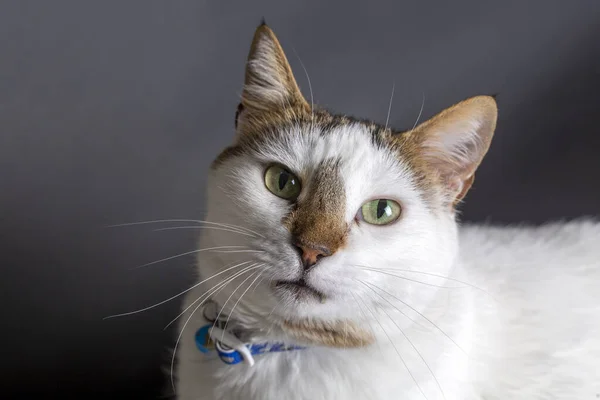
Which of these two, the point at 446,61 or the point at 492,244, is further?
the point at 446,61

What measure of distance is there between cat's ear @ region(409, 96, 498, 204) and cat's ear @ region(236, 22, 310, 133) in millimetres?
241

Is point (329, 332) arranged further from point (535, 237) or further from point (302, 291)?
point (535, 237)

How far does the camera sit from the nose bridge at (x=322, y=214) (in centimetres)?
102

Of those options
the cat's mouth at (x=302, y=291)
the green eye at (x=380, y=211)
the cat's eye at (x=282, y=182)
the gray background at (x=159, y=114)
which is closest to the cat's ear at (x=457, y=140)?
the green eye at (x=380, y=211)

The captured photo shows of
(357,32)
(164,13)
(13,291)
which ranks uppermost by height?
(357,32)

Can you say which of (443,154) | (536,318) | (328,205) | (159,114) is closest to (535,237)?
(536,318)

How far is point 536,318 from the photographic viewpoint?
1341 millimetres

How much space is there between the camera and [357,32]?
1.83 meters

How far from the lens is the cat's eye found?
1.14 meters

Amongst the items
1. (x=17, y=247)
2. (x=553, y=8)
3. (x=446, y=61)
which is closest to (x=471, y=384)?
(x=446, y=61)

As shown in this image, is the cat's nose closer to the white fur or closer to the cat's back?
the white fur

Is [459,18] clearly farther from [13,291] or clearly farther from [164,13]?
[13,291]

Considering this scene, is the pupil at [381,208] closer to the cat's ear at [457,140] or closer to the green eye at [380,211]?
the green eye at [380,211]

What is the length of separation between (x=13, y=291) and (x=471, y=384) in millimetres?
1274
